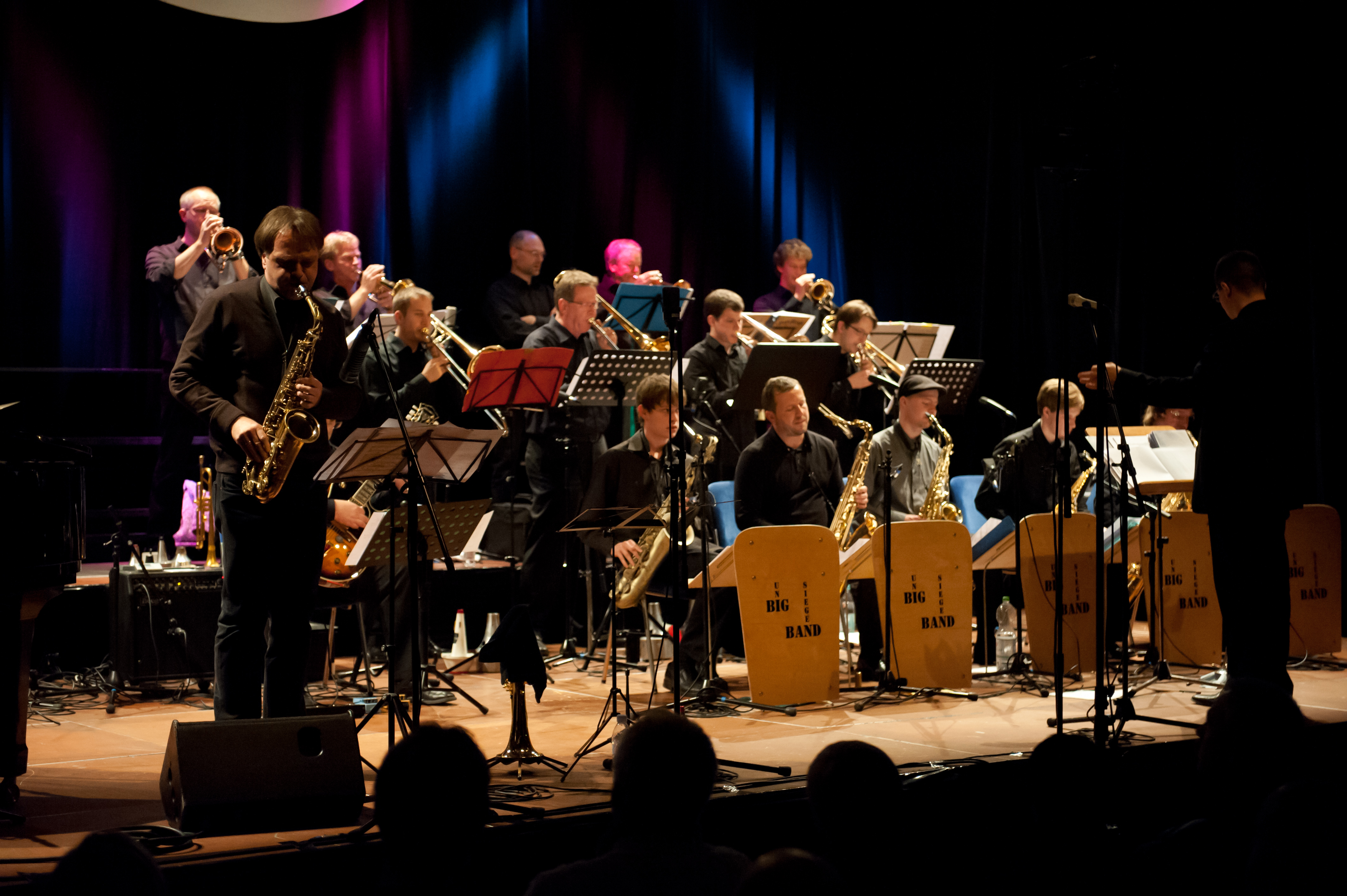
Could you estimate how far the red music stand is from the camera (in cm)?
645

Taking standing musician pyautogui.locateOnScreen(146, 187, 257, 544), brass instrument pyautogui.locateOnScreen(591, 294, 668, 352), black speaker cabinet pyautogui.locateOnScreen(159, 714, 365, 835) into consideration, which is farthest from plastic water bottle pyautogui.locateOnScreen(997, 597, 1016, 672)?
standing musician pyautogui.locateOnScreen(146, 187, 257, 544)

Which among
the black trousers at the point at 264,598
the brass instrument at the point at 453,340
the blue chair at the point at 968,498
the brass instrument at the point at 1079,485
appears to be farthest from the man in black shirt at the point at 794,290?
the black trousers at the point at 264,598

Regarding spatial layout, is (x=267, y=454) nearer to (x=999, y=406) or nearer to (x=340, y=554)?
Answer: (x=340, y=554)

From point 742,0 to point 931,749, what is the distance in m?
7.23

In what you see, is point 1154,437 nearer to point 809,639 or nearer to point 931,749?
point 809,639

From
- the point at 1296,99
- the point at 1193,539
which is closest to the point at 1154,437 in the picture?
the point at 1193,539

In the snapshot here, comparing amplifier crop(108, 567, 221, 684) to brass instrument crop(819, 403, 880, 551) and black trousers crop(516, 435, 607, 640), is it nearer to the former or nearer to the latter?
black trousers crop(516, 435, 607, 640)

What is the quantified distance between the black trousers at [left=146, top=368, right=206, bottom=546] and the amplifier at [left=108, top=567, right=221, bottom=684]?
0.83 metres

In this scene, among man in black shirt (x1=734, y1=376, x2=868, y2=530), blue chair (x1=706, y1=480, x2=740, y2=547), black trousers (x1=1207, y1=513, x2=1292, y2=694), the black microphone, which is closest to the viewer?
black trousers (x1=1207, y1=513, x2=1292, y2=694)

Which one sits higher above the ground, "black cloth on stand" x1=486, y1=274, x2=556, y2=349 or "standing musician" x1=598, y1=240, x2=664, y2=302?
"standing musician" x1=598, y1=240, x2=664, y2=302

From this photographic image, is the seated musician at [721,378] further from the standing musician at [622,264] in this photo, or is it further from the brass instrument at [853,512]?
the brass instrument at [853,512]

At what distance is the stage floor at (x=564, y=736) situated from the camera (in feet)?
12.6

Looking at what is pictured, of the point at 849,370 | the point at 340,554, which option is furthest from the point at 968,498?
the point at 340,554

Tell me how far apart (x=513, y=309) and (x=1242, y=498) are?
5.04 m
